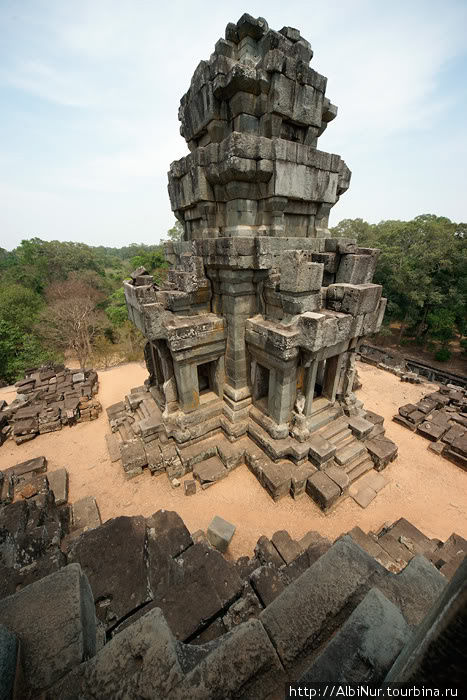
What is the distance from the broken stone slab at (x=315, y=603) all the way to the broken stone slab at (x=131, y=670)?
667 mm

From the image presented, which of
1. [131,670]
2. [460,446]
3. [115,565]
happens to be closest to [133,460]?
[115,565]

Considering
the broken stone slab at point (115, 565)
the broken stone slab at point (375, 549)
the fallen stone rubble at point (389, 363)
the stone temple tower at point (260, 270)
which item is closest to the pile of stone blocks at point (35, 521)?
the broken stone slab at point (115, 565)

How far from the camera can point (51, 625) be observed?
1442 mm

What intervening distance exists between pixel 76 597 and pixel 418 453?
8.71m

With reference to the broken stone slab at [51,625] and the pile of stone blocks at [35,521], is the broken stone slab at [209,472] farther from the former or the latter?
the broken stone slab at [51,625]

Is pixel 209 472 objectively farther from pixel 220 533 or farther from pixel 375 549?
pixel 375 549

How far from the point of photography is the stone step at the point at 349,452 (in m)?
6.18

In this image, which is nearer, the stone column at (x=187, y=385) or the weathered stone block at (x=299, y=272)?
the weathered stone block at (x=299, y=272)

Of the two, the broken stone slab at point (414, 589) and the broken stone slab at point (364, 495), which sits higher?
the broken stone slab at point (414, 589)

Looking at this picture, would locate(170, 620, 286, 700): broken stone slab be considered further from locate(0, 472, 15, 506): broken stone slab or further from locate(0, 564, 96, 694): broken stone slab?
locate(0, 472, 15, 506): broken stone slab

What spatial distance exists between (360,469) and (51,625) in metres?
6.69

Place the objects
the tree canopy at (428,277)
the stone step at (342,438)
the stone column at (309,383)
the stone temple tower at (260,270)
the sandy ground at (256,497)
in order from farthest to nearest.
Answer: the tree canopy at (428,277) < the stone step at (342,438) < the stone column at (309,383) < the sandy ground at (256,497) < the stone temple tower at (260,270)

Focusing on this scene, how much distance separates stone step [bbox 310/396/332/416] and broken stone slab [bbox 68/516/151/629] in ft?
15.7

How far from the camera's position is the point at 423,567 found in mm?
1900
